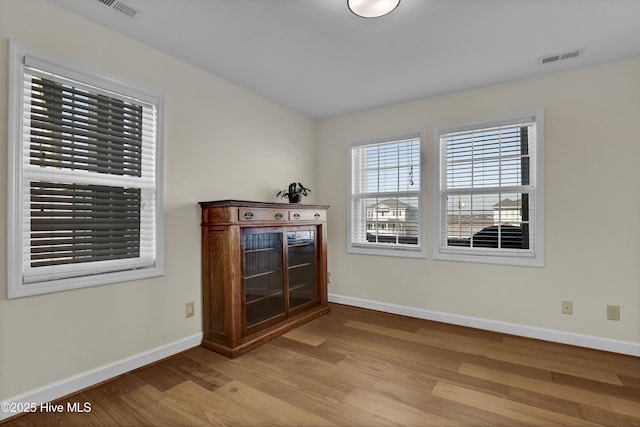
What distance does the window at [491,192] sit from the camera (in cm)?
303

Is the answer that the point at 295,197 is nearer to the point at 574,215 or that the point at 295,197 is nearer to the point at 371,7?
the point at 371,7

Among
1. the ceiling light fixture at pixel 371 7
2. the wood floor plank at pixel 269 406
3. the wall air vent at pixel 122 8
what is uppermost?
the wall air vent at pixel 122 8

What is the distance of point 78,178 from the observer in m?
2.11

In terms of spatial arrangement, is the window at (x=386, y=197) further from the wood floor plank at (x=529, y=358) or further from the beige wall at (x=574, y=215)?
the wood floor plank at (x=529, y=358)

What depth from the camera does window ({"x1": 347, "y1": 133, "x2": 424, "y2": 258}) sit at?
3.68 metres

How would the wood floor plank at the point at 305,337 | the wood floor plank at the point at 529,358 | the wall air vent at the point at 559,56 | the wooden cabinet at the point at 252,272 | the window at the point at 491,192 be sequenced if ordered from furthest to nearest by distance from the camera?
1. the window at the point at 491,192
2. the wood floor plank at the point at 305,337
3. the wooden cabinet at the point at 252,272
4. the wall air vent at the point at 559,56
5. the wood floor plank at the point at 529,358

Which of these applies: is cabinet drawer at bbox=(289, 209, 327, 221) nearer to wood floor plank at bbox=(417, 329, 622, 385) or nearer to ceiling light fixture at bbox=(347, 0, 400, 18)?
wood floor plank at bbox=(417, 329, 622, 385)

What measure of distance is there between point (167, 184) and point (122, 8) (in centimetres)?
121

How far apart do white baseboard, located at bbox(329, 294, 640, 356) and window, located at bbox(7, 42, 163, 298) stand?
245cm

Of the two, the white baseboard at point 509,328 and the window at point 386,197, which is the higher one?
the window at point 386,197

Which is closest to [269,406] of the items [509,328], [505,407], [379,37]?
[505,407]

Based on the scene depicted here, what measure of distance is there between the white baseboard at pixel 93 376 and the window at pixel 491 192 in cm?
270

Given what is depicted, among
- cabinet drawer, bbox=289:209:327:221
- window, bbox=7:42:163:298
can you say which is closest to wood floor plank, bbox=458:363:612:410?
cabinet drawer, bbox=289:209:327:221

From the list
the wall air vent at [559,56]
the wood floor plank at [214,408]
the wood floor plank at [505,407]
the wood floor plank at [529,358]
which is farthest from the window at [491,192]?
the wood floor plank at [214,408]
